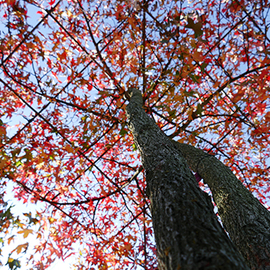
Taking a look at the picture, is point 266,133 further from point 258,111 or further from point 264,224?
point 264,224

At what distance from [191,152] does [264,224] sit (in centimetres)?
138

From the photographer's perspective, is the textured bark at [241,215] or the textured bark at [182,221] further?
the textured bark at [241,215]

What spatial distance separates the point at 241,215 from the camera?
1777mm

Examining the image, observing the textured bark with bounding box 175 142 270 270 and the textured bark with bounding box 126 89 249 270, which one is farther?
the textured bark with bounding box 175 142 270 270

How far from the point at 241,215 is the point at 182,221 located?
1.04 metres

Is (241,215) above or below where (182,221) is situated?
above

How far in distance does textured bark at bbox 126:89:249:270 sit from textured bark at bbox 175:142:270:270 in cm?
67

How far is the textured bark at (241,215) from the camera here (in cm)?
148

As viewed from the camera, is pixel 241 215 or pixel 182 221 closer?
pixel 182 221

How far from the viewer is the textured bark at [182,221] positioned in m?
0.87

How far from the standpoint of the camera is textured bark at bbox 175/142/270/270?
4.86 ft

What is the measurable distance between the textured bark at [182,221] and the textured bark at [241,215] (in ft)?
2.19

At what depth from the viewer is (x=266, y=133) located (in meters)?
3.71

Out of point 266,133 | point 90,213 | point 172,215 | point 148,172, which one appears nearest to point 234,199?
point 148,172
